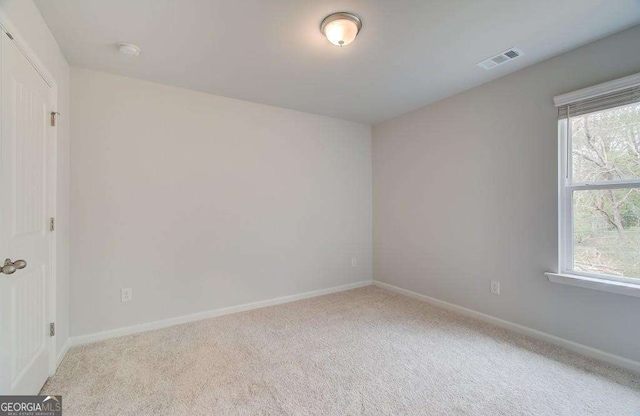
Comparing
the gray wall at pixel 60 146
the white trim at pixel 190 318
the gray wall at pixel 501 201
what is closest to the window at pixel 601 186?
the gray wall at pixel 501 201

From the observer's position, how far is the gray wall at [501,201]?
220 cm

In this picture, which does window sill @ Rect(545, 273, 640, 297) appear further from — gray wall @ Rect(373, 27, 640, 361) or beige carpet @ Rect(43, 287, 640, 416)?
beige carpet @ Rect(43, 287, 640, 416)

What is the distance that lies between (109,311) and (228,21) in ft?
8.79

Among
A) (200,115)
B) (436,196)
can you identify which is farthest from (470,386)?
(200,115)

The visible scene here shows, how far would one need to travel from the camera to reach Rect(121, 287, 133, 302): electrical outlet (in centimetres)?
267

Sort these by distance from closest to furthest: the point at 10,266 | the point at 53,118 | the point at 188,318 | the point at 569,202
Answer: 1. the point at 10,266
2. the point at 53,118
3. the point at 569,202
4. the point at 188,318

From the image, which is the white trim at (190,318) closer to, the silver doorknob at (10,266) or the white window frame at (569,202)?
the silver doorknob at (10,266)

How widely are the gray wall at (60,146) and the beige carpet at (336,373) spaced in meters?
0.39

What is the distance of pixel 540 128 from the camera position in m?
2.52

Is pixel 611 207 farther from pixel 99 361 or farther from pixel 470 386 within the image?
pixel 99 361

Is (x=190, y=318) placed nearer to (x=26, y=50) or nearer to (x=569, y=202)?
(x=26, y=50)

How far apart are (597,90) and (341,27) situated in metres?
2.01

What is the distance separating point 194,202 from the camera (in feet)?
9.82

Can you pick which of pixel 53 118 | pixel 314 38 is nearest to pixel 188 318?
pixel 53 118
